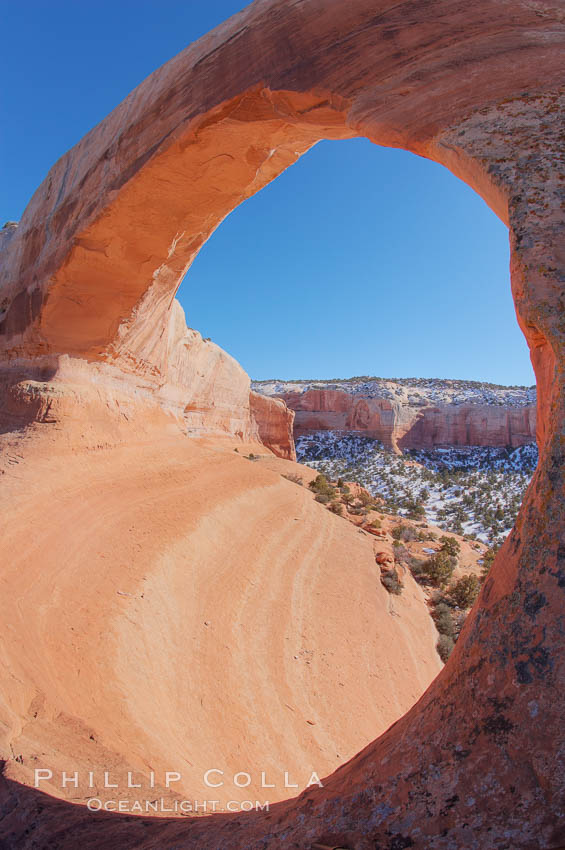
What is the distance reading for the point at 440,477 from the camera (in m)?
Result: 26.9

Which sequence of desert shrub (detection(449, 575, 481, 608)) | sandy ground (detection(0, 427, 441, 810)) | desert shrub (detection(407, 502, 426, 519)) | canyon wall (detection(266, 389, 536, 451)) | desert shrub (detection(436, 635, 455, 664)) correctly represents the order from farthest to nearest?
canyon wall (detection(266, 389, 536, 451))
desert shrub (detection(407, 502, 426, 519))
desert shrub (detection(449, 575, 481, 608))
desert shrub (detection(436, 635, 455, 664))
sandy ground (detection(0, 427, 441, 810))

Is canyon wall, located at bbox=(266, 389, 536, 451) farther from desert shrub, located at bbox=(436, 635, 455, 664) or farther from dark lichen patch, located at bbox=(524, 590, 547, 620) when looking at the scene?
dark lichen patch, located at bbox=(524, 590, 547, 620)

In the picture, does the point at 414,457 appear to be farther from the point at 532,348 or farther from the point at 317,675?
the point at 532,348

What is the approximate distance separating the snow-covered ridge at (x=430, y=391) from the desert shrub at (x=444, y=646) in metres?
31.6

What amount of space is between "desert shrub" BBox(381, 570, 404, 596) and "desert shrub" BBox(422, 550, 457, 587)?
2021 mm

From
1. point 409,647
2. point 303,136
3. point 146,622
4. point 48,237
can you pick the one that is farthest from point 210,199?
point 409,647

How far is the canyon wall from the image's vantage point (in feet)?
116

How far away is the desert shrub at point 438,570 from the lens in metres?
8.32

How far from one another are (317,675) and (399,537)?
7217 millimetres

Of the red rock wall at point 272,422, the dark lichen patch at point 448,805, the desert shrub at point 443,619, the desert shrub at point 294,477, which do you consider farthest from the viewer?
the red rock wall at point 272,422

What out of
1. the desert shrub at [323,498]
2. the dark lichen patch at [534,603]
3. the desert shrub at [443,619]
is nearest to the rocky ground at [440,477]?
the desert shrub at [323,498]

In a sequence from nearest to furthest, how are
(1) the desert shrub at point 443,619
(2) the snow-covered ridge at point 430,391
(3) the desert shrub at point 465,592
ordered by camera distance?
(1) the desert shrub at point 443,619, (3) the desert shrub at point 465,592, (2) the snow-covered ridge at point 430,391

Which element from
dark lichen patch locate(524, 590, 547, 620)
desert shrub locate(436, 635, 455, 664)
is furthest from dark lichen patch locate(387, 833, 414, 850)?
desert shrub locate(436, 635, 455, 664)

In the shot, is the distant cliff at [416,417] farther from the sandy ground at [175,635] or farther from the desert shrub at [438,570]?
the sandy ground at [175,635]
